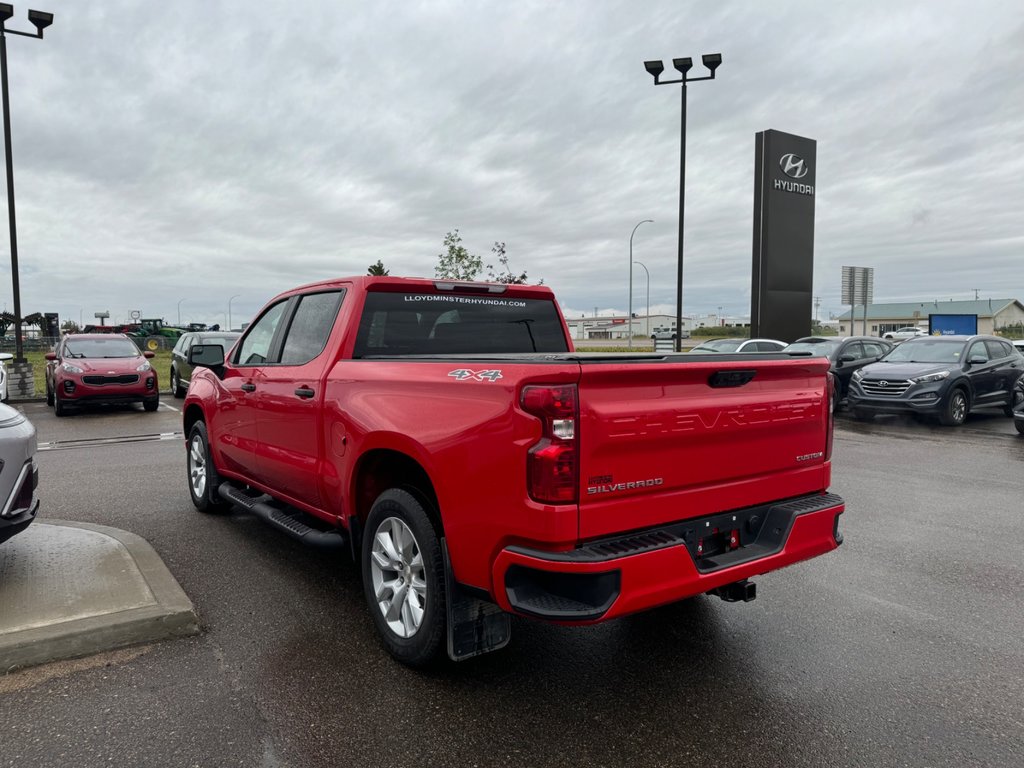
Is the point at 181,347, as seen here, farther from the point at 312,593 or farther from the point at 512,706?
the point at 512,706

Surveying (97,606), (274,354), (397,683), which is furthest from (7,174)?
(397,683)

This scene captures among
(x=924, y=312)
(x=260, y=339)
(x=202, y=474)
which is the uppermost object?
(x=924, y=312)

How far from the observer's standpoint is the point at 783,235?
2408 cm

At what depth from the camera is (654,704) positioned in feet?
10.2

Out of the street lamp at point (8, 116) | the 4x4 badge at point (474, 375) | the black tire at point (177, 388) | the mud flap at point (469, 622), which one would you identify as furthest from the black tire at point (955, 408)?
the street lamp at point (8, 116)

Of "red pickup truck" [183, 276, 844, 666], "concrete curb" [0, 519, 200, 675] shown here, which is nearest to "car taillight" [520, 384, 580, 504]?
"red pickup truck" [183, 276, 844, 666]

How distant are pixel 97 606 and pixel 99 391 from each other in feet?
39.9

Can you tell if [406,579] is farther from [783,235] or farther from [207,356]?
[783,235]

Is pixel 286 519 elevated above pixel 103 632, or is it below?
above

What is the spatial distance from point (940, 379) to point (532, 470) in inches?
507

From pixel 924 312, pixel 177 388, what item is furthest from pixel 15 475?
pixel 924 312

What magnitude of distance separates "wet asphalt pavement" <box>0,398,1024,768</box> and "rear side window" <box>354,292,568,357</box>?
1540 mm

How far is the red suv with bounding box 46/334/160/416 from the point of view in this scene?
14.3 metres

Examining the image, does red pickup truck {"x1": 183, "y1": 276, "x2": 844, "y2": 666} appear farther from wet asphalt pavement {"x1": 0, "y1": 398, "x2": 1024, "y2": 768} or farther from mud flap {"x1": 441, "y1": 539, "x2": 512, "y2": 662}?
wet asphalt pavement {"x1": 0, "y1": 398, "x2": 1024, "y2": 768}
